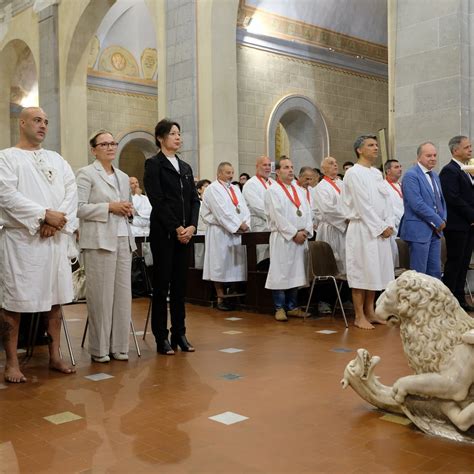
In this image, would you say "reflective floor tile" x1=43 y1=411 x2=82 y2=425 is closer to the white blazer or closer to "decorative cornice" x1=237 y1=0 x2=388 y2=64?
the white blazer

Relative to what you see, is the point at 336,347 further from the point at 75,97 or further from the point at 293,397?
the point at 75,97

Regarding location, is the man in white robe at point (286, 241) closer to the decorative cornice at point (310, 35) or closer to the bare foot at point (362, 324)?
the bare foot at point (362, 324)

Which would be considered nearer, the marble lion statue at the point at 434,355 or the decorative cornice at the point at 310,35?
the marble lion statue at the point at 434,355

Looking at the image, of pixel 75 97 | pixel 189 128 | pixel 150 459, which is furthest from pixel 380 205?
pixel 75 97

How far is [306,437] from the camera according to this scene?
10.2ft

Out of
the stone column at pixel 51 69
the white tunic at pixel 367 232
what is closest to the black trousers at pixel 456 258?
the white tunic at pixel 367 232

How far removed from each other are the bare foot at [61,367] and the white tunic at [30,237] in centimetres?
46

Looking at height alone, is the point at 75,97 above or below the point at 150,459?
above

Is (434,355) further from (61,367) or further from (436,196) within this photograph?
(436,196)

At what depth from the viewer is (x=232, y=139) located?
11211 mm

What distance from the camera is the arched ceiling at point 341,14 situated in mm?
13648

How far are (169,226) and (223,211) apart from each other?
2846 mm

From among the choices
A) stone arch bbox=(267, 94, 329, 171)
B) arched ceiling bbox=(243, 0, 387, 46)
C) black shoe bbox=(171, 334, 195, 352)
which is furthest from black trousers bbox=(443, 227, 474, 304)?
stone arch bbox=(267, 94, 329, 171)

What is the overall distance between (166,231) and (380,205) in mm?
2336
